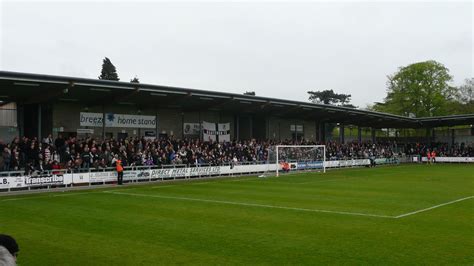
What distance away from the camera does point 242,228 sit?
1237 centimetres

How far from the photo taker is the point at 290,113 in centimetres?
4612

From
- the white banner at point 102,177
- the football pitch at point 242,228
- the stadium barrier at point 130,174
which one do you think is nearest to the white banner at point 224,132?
the stadium barrier at point 130,174

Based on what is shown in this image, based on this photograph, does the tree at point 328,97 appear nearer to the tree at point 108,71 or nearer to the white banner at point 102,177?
the tree at point 108,71

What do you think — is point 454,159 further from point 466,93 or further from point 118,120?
point 118,120

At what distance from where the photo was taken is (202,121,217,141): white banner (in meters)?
39.8

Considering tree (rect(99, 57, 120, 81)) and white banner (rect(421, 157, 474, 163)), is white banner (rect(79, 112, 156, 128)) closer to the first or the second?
white banner (rect(421, 157, 474, 163))

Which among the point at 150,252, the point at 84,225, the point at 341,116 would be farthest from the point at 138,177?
the point at 341,116

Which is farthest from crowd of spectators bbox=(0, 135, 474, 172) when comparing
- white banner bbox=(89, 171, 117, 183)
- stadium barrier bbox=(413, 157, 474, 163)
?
stadium barrier bbox=(413, 157, 474, 163)

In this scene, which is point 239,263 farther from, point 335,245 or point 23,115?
point 23,115

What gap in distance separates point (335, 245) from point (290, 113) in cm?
3626

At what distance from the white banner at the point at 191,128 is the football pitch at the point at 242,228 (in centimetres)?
1842

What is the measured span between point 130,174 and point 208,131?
1314cm

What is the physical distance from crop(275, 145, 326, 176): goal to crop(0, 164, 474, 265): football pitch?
1625cm

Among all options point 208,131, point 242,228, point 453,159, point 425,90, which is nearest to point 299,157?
point 208,131
